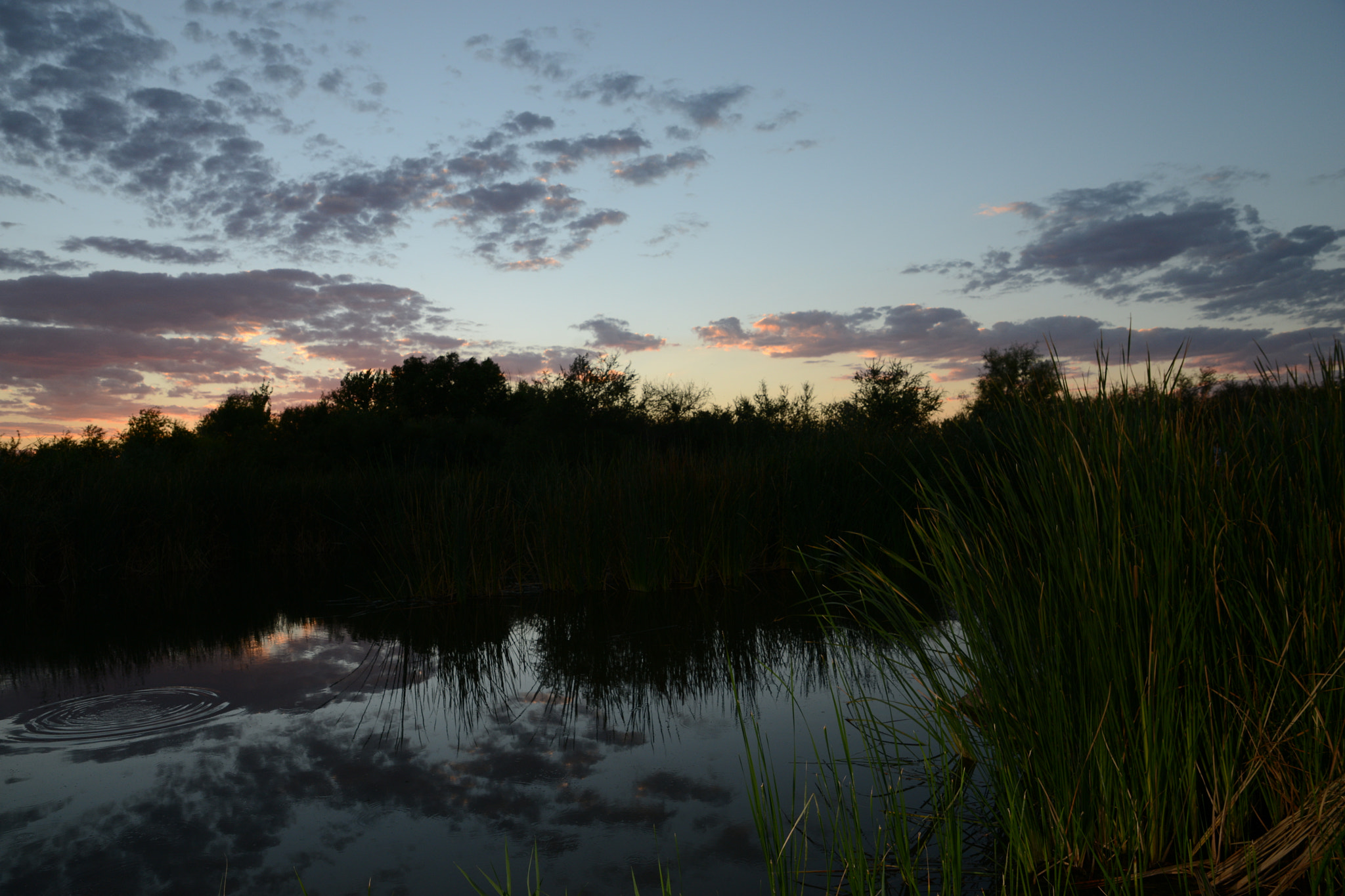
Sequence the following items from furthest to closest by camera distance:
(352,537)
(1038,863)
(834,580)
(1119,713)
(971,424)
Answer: (352,537)
(971,424)
(834,580)
(1038,863)
(1119,713)

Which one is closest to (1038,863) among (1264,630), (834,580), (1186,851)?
(1186,851)

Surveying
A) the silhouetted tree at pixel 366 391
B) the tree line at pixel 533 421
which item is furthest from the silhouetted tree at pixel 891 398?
the silhouetted tree at pixel 366 391

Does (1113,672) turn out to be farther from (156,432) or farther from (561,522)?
(156,432)

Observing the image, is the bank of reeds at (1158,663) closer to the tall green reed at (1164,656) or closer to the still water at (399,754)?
the tall green reed at (1164,656)

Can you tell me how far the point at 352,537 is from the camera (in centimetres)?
1238

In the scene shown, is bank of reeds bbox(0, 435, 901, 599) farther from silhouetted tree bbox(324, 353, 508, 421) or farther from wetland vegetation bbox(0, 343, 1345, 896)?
silhouetted tree bbox(324, 353, 508, 421)

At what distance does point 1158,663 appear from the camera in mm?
1834

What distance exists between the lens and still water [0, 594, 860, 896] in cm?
233

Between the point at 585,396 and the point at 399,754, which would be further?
the point at 585,396

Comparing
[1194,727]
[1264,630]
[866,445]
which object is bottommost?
[1194,727]

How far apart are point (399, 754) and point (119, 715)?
1.77 m

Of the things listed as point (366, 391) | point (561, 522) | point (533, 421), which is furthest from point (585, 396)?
point (366, 391)

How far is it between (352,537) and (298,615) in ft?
19.4

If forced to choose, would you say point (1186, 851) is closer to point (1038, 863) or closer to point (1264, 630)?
point (1038, 863)
